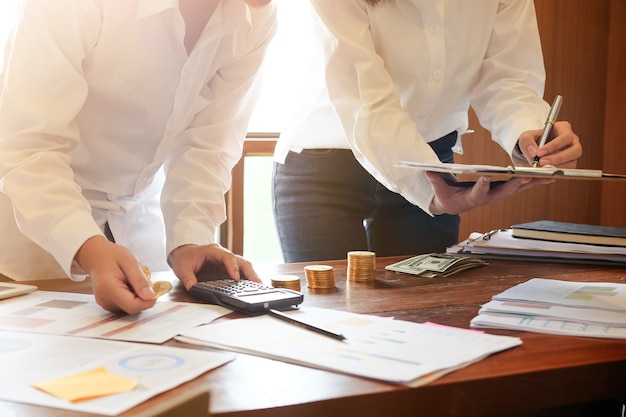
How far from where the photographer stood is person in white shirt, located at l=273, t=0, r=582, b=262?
1.46m

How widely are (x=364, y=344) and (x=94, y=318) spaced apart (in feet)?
1.16

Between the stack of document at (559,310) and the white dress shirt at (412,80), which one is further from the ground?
the white dress shirt at (412,80)

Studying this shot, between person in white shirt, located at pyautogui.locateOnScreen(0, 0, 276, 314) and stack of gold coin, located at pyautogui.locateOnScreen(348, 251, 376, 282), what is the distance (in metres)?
0.18

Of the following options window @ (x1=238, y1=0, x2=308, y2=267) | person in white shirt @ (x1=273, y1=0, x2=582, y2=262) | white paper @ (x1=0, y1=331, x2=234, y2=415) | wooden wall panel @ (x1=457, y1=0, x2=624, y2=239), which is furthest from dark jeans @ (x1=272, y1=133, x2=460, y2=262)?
wooden wall panel @ (x1=457, y1=0, x2=624, y2=239)

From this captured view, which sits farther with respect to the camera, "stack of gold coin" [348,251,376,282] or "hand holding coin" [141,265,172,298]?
"stack of gold coin" [348,251,376,282]

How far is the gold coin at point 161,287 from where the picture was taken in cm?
109

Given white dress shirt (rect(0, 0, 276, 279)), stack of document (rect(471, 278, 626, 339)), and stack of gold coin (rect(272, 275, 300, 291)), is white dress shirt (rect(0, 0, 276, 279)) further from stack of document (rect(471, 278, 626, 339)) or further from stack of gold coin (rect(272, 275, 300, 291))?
stack of document (rect(471, 278, 626, 339))

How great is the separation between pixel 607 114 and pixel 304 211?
199 cm

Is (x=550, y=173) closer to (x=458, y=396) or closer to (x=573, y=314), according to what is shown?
(x=573, y=314)

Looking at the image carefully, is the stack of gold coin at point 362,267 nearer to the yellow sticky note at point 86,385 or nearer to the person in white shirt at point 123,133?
the person in white shirt at point 123,133

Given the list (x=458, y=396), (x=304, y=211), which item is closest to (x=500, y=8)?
(x=304, y=211)

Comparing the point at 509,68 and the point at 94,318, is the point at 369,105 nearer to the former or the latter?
the point at 509,68

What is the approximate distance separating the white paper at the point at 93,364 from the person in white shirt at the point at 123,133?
0.14 m

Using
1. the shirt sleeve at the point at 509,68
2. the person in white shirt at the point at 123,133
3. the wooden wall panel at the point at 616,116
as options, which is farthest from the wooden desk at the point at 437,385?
the wooden wall panel at the point at 616,116
